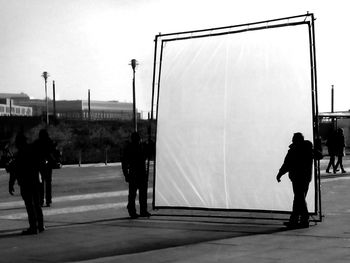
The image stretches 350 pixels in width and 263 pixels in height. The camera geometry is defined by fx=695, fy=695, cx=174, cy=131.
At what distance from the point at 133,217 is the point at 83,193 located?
213 inches

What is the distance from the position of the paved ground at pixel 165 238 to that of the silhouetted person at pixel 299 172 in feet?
0.91

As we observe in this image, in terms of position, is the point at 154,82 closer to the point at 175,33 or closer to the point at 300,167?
the point at 175,33

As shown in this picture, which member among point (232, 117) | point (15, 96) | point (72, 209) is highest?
point (15, 96)

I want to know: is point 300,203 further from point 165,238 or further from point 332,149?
point 332,149

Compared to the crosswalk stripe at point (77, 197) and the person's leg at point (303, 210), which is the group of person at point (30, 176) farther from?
the crosswalk stripe at point (77, 197)

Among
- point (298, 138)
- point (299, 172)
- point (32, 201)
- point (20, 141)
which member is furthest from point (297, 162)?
point (20, 141)

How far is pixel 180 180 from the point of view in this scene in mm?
11867

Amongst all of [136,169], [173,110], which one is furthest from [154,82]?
[136,169]

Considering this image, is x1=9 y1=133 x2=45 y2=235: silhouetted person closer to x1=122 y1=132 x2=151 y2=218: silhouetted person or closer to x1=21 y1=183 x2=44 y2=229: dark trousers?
x1=21 y1=183 x2=44 y2=229: dark trousers

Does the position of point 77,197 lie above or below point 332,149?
below

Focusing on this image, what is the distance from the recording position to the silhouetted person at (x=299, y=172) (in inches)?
408

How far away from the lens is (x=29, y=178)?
10.3m

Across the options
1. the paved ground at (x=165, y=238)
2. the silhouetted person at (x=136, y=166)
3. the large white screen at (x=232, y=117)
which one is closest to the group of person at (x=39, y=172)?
the paved ground at (x=165, y=238)

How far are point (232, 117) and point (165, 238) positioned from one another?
271 centimetres
